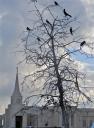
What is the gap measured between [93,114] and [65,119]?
13884 cm

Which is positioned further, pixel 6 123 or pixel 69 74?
pixel 6 123

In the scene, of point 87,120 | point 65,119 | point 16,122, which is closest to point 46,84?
Result: point 65,119

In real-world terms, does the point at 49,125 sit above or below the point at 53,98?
below

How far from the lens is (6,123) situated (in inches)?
5709

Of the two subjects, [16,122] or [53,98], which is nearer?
[53,98]

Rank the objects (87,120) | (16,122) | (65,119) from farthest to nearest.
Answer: (87,120), (16,122), (65,119)

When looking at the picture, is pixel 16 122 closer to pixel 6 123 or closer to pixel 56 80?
pixel 6 123

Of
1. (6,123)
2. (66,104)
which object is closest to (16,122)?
(6,123)

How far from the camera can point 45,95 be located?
18094 millimetres

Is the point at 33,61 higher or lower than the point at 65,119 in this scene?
higher

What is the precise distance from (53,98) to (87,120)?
137247 millimetres

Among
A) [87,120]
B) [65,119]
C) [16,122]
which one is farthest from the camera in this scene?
[87,120]

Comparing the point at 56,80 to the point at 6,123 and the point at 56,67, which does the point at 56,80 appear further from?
the point at 6,123

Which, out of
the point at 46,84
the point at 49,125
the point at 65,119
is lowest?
the point at 49,125
